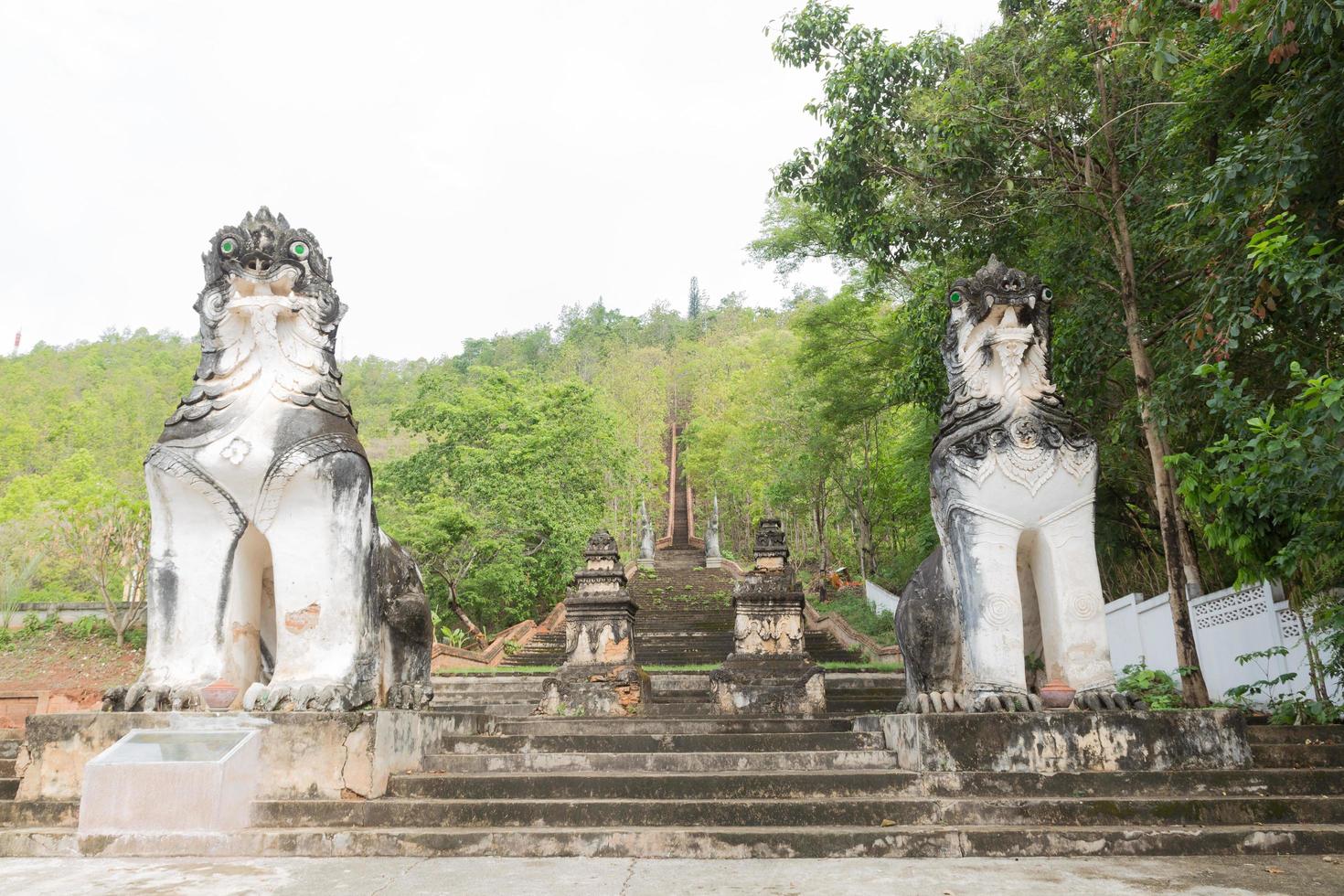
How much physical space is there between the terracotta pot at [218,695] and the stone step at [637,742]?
128 centimetres

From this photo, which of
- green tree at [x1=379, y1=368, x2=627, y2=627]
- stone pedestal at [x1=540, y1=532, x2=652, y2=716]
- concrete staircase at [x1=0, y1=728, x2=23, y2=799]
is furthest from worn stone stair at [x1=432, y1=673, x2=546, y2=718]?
green tree at [x1=379, y1=368, x2=627, y2=627]

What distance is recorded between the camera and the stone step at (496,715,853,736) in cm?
602

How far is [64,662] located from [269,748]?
17418 mm

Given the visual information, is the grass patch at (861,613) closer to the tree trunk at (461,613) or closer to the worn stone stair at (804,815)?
the tree trunk at (461,613)

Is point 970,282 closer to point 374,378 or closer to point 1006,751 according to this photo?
point 1006,751

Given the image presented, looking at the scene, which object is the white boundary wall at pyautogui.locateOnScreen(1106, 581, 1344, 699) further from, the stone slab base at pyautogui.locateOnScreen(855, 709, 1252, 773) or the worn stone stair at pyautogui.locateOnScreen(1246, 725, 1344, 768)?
the stone slab base at pyautogui.locateOnScreen(855, 709, 1252, 773)

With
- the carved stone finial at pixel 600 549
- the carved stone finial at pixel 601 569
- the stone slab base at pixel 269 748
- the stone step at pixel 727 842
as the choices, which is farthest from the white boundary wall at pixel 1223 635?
the stone slab base at pixel 269 748

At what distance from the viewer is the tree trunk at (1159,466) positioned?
7.08 metres

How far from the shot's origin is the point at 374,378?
59281mm

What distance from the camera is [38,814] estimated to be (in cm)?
395

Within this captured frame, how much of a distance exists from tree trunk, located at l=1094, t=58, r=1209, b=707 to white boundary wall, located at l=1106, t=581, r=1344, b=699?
0.70 meters

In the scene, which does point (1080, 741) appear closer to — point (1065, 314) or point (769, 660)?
point (769, 660)

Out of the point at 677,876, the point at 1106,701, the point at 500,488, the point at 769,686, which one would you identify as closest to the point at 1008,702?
the point at 1106,701

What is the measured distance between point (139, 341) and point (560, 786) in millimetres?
62010
